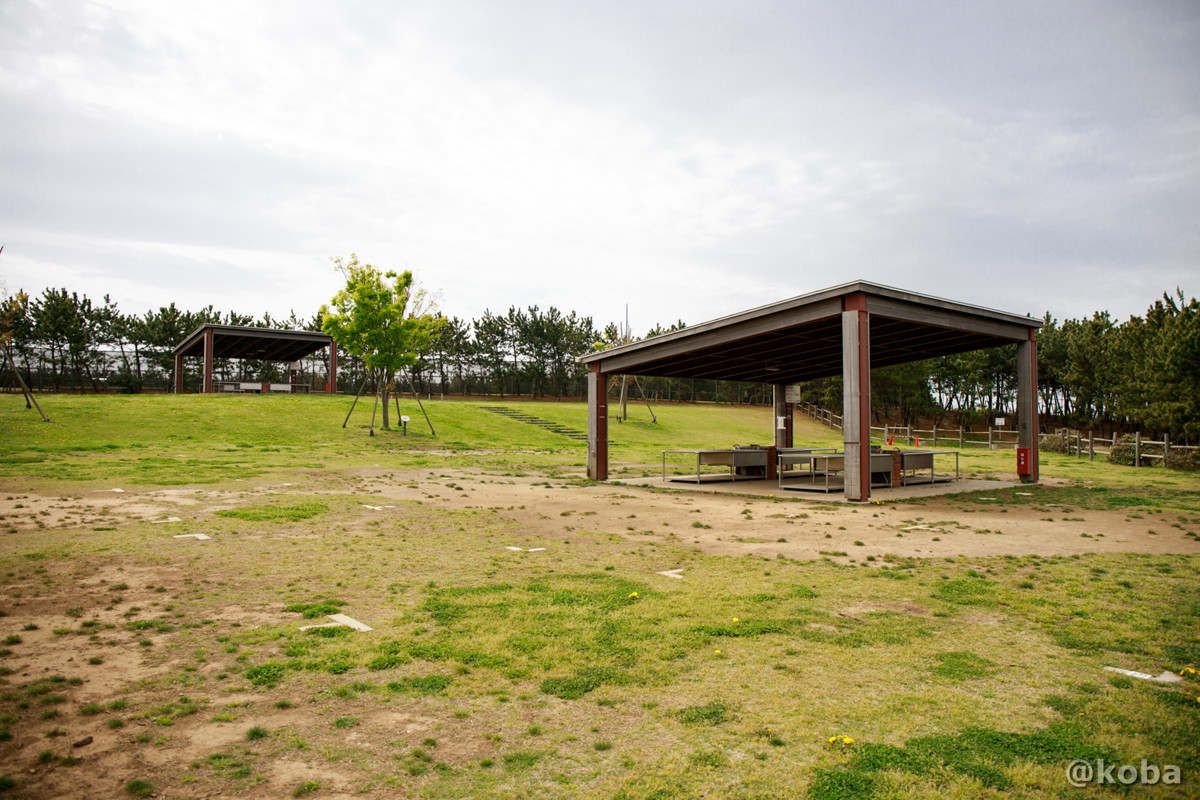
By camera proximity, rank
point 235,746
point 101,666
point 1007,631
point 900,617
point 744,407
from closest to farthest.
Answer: point 235,746
point 101,666
point 1007,631
point 900,617
point 744,407

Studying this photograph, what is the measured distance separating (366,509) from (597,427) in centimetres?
836

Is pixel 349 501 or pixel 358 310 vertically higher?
pixel 358 310

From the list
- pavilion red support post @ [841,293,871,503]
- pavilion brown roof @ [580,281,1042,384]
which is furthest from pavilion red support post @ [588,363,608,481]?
pavilion red support post @ [841,293,871,503]

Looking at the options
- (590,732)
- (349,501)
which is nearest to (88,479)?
(349,501)

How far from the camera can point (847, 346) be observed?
42.0 ft

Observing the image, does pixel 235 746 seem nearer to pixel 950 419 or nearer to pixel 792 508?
pixel 792 508

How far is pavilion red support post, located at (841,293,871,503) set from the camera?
12.4m

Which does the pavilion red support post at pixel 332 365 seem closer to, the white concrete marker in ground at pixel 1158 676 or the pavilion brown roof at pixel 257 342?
the pavilion brown roof at pixel 257 342

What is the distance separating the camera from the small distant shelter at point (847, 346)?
12.6 metres

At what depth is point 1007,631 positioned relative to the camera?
4551mm

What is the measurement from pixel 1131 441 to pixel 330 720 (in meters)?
29.5

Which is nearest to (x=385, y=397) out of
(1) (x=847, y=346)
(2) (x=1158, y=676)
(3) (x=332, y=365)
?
(3) (x=332, y=365)

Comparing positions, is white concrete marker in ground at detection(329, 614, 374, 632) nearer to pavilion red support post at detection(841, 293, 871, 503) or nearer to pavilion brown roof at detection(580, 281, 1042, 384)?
pavilion red support post at detection(841, 293, 871, 503)

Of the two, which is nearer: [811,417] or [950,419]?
[811,417]
